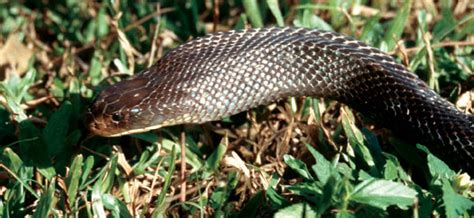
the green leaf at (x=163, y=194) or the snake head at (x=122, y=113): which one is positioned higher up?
the snake head at (x=122, y=113)

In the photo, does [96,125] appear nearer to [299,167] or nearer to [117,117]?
[117,117]

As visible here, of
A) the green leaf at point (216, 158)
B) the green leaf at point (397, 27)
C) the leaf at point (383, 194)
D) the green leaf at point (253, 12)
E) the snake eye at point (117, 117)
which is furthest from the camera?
the green leaf at point (253, 12)

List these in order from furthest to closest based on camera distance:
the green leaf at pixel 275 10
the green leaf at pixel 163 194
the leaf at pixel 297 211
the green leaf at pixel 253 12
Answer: the green leaf at pixel 253 12, the green leaf at pixel 275 10, the green leaf at pixel 163 194, the leaf at pixel 297 211

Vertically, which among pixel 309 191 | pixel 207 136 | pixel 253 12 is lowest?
pixel 207 136

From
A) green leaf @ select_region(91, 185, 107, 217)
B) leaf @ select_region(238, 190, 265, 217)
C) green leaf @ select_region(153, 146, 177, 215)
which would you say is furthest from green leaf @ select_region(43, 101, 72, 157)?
leaf @ select_region(238, 190, 265, 217)

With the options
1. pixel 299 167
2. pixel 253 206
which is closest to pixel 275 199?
pixel 253 206

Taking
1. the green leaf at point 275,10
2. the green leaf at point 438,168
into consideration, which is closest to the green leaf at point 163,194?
the green leaf at point 438,168

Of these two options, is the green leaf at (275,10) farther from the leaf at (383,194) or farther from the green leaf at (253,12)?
the leaf at (383,194)
